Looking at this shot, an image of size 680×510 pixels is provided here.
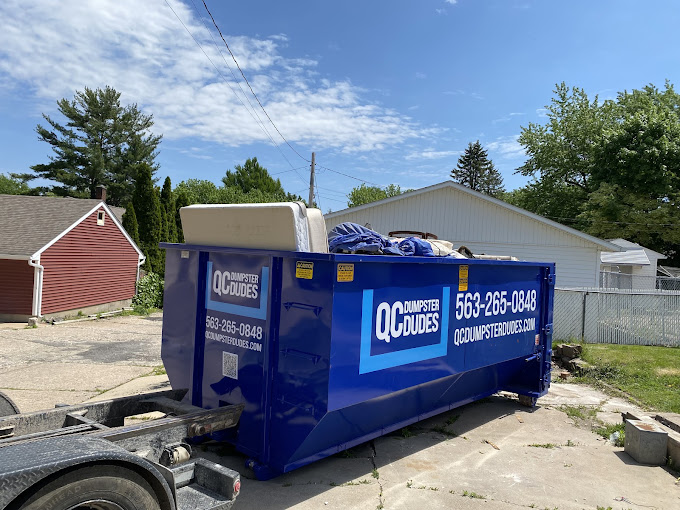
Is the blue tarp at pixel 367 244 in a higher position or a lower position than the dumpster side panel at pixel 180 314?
higher

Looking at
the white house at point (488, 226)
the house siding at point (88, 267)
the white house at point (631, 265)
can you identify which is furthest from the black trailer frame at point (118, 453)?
the white house at point (631, 265)

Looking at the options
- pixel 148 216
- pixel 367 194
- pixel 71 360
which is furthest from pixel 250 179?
pixel 71 360

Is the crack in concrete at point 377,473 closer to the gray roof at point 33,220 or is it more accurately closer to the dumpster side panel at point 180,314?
the dumpster side panel at point 180,314

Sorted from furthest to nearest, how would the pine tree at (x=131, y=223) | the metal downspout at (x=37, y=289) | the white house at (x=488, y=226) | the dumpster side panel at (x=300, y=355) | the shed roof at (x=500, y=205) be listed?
the pine tree at (x=131, y=223) < the white house at (x=488, y=226) < the shed roof at (x=500, y=205) < the metal downspout at (x=37, y=289) < the dumpster side panel at (x=300, y=355)

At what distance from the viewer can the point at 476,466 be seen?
505 cm

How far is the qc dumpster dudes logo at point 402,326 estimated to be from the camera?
13.8 ft

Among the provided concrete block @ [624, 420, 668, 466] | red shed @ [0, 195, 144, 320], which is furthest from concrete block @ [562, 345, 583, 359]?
red shed @ [0, 195, 144, 320]

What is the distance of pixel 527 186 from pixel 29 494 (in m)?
43.1

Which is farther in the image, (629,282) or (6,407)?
(629,282)

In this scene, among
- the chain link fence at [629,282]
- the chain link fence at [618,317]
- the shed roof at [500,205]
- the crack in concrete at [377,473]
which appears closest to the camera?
the crack in concrete at [377,473]

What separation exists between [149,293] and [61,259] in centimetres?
573

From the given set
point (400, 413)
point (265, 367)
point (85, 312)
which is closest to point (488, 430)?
point (400, 413)

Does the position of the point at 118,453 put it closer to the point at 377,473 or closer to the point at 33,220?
the point at 377,473

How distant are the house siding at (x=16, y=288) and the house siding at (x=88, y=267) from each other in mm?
444
